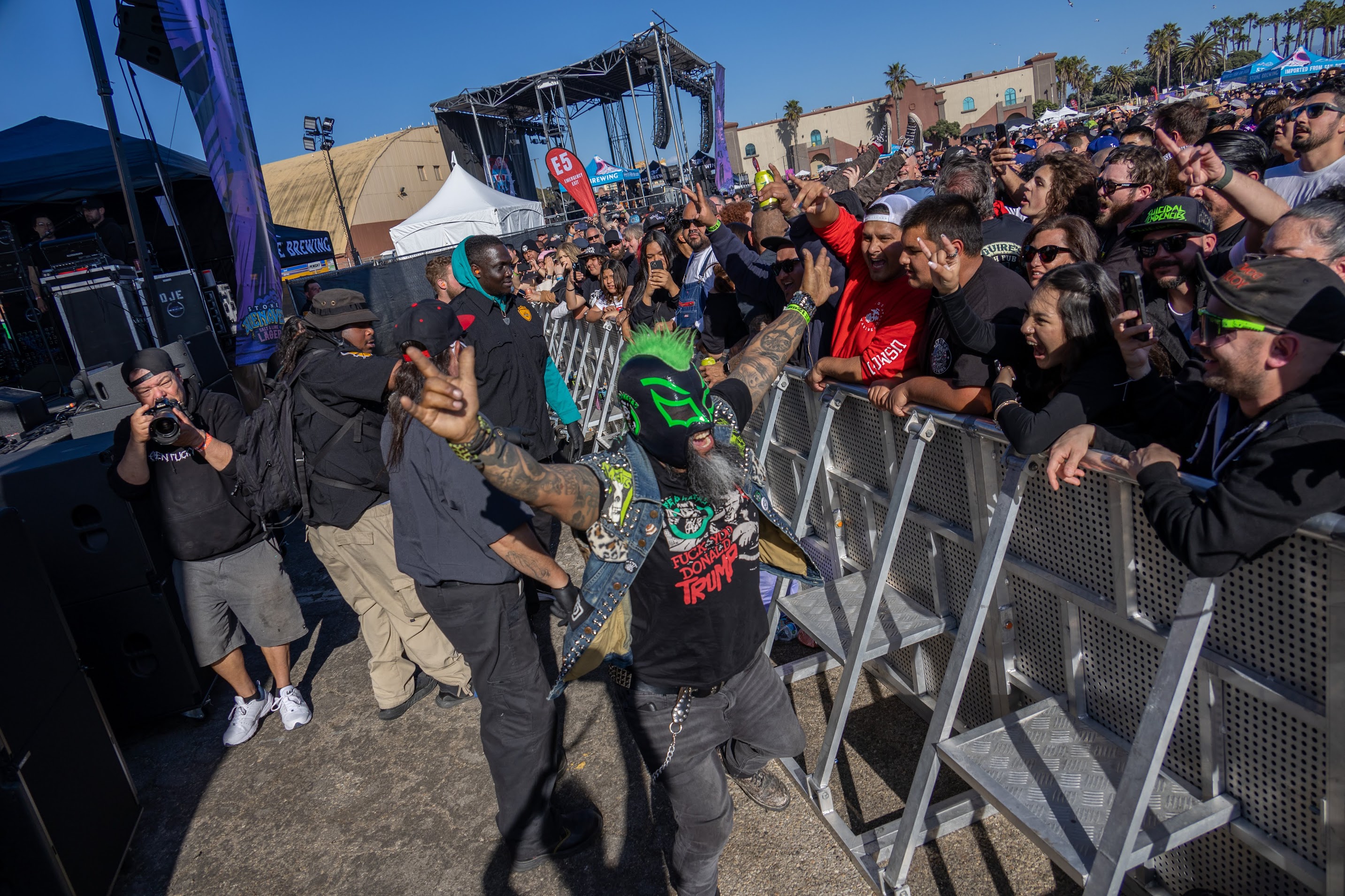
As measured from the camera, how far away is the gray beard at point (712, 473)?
2318 millimetres

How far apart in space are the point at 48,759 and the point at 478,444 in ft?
9.26

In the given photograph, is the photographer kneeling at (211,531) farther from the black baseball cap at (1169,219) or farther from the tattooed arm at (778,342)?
the black baseball cap at (1169,219)

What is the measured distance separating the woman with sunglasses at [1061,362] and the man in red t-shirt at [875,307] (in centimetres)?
52

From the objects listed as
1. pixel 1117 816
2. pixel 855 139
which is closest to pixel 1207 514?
pixel 1117 816

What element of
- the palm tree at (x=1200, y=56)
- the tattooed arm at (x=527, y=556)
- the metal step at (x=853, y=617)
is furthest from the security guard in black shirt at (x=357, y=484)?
Result: the palm tree at (x=1200, y=56)

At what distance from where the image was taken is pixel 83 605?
4.49 m

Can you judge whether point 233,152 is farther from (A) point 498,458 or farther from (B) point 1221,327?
(B) point 1221,327

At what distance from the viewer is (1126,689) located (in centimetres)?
238

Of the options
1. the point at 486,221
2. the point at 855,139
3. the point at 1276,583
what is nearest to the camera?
the point at 1276,583

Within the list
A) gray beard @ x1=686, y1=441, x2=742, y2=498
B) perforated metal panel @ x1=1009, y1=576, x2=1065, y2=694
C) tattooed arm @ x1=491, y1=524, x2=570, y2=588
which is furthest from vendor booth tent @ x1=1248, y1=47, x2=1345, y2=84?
tattooed arm @ x1=491, y1=524, x2=570, y2=588

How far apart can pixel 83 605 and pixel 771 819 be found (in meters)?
4.22

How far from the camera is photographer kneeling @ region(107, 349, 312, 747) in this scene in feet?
13.4

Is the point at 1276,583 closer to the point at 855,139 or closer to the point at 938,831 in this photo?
the point at 938,831

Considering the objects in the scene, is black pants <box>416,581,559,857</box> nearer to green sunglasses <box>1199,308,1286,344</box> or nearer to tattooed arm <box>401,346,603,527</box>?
→ tattooed arm <box>401,346,603,527</box>
